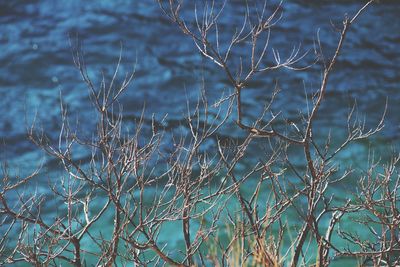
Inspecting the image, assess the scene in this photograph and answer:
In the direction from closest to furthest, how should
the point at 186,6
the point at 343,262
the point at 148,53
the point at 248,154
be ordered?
the point at 343,262, the point at 248,154, the point at 148,53, the point at 186,6

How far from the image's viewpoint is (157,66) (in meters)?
12.8

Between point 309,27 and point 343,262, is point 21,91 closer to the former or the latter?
point 309,27

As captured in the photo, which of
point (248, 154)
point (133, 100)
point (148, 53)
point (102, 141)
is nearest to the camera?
point (102, 141)

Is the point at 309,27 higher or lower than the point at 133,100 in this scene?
higher

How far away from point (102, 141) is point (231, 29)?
377 inches

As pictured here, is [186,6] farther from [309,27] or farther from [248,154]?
[248,154]

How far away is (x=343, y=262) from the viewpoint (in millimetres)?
8297

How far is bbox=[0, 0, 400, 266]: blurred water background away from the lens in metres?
11.3

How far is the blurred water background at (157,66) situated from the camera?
11320 millimetres

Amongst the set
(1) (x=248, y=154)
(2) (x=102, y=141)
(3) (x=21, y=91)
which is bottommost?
(2) (x=102, y=141)

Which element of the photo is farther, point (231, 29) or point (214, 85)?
point (231, 29)

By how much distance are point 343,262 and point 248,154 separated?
2.56m

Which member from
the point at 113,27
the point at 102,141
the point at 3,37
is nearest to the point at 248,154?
the point at 113,27

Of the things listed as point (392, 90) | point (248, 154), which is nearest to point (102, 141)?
point (248, 154)
